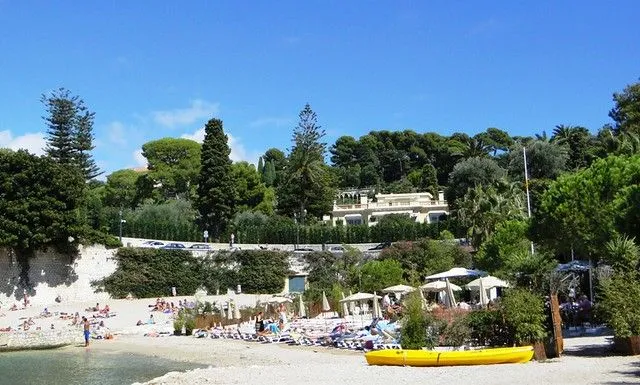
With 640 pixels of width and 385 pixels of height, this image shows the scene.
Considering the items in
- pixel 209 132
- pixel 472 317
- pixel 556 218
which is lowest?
pixel 472 317

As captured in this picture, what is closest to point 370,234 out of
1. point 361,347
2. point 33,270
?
point 33,270

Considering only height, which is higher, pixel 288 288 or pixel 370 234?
pixel 370 234

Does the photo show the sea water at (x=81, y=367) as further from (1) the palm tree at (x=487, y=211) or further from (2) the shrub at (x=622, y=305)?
(1) the palm tree at (x=487, y=211)

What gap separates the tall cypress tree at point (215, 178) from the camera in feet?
158

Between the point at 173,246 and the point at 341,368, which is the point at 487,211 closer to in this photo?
the point at 173,246

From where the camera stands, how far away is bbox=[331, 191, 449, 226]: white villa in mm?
62719

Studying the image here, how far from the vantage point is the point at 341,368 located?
14422mm

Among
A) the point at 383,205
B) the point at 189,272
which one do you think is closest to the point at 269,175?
the point at 383,205

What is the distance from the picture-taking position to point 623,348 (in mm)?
13203

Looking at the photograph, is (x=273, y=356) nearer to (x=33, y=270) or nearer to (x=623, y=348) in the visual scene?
(x=623, y=348)

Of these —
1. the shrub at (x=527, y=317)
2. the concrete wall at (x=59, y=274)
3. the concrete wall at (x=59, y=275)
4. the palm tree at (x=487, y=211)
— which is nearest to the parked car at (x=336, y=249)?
the concrete wall at (x=59, y=275)

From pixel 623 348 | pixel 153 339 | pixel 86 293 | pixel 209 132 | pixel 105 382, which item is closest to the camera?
pixel 623 348

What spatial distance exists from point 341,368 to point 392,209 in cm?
4925

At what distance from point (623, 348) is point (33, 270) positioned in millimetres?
31484
